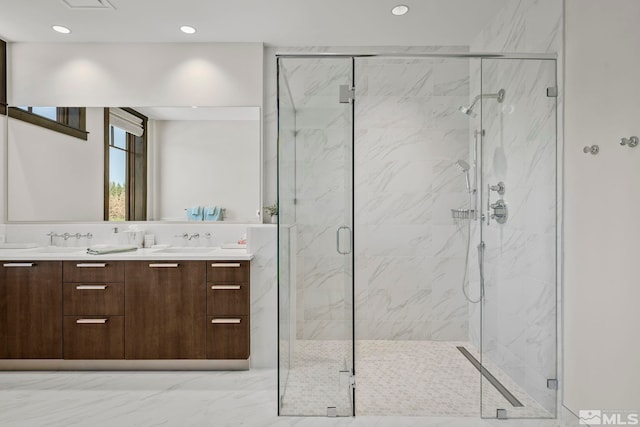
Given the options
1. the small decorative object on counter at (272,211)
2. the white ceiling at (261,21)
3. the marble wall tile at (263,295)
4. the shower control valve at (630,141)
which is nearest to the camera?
the shower control valve at (630,141)

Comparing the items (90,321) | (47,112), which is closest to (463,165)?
(90,321)

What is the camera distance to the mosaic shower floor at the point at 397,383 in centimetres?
221

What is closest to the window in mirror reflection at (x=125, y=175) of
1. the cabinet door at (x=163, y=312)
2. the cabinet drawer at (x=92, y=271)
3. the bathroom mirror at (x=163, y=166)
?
the bathroom mirror at (x=163, y=166)

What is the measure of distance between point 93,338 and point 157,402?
777 millimetres

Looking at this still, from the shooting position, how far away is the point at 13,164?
3396 mm

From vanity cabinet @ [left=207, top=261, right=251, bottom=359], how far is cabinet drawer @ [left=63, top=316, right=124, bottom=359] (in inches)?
25.3

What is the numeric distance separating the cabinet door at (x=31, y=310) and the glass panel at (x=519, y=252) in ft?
9.39

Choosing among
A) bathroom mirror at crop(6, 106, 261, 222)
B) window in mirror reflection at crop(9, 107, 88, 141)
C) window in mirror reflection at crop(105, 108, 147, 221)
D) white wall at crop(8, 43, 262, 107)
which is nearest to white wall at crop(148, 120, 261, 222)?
bathroom mirror at crop(6, 106, 261, 222)

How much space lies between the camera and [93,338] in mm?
2820

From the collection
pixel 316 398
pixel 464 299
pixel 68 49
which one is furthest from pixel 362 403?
pixel 68 49

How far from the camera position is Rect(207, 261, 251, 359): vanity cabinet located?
9.31 feet

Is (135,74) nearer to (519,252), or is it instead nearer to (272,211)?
(272,211)

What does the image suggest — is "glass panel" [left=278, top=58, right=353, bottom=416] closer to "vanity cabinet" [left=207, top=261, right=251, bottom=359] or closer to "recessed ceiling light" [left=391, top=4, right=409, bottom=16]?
"vanity cabinet" [left=207, top=261, right=251, bottom=359]

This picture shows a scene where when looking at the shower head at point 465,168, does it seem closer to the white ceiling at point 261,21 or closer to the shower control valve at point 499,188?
the shower control valve at point 499,188
